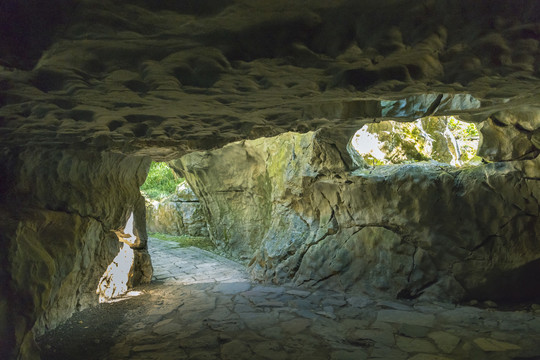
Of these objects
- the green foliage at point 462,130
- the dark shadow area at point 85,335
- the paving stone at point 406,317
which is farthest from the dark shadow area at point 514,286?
the green foliage at point 462,130

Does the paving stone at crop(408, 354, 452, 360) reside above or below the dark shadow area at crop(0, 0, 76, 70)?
below

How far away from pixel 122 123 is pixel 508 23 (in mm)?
3490

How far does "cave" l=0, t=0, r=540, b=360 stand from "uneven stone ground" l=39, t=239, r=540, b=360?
0.04 metres

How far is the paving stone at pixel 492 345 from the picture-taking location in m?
4.02

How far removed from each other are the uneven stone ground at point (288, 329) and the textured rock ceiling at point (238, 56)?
111 inches

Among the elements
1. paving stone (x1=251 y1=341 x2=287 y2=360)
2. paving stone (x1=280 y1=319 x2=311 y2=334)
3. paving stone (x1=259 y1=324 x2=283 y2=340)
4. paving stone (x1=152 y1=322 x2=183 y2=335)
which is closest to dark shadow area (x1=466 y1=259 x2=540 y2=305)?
paving stone (x1=280 y1=319 x2=311 y2=334)

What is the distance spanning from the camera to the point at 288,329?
4.95 m

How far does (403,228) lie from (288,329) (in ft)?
9.46

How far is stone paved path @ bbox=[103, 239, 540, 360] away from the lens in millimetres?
4145

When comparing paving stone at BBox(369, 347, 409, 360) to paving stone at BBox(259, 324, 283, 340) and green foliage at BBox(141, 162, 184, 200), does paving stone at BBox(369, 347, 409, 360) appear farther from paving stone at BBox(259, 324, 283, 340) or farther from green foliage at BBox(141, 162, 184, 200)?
green foliage at BBox(141, 162, 184, 200)

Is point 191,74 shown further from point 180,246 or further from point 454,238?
point 180,246

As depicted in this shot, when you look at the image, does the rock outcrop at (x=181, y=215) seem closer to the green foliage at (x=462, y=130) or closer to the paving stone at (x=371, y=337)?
the green foliage at (x=462, y=130)

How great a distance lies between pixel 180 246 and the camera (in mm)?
13805

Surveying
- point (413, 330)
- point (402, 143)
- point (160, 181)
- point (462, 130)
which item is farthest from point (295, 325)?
point (160, 181)
